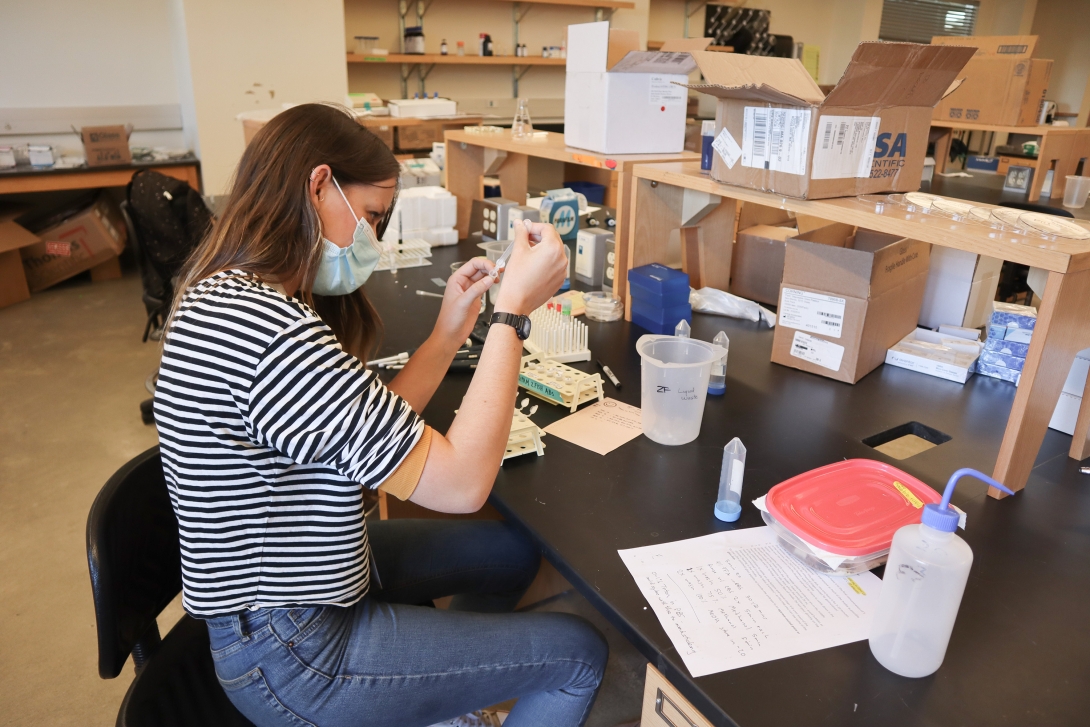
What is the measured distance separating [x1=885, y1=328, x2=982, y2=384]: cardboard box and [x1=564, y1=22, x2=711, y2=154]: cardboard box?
86 centimetres

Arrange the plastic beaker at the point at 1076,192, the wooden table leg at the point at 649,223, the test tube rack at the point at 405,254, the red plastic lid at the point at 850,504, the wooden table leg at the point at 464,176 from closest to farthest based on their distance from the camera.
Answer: the red plastic lid at the point at 850,504
the wooden table leg at the point at 649,223
the test tube rack at the point at 405,254
the wooden table leg at the point at 464,176
the plastic beaker at the point at 1076,192

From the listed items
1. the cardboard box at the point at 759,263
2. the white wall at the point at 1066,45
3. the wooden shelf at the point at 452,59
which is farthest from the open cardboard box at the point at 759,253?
the white wall at the point at 1066,45

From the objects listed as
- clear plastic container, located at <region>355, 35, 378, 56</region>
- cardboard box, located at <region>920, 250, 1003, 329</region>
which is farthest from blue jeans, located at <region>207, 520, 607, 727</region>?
clear plastic container, located at <region>355, 35, 378, 56</region>

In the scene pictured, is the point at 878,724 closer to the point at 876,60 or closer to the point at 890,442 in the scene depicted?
the point at 890,442

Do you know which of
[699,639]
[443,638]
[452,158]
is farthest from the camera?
[452,158]

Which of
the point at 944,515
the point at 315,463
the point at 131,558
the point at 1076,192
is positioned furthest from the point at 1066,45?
the point at 131,558

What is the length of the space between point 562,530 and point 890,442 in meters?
0.67

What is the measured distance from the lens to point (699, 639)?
83 centimetres

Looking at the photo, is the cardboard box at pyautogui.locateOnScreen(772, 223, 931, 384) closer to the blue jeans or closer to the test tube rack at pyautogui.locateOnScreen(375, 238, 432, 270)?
the blue jeans

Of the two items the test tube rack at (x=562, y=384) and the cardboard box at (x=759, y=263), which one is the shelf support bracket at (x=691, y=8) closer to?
the cardboard box at (x=759, y=263)

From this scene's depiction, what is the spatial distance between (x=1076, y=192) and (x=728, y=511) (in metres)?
3.28

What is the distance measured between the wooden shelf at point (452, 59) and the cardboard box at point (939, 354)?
4213 mm

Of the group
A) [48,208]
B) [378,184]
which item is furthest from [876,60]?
[48,208]

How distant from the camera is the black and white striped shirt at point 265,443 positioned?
0.86m
